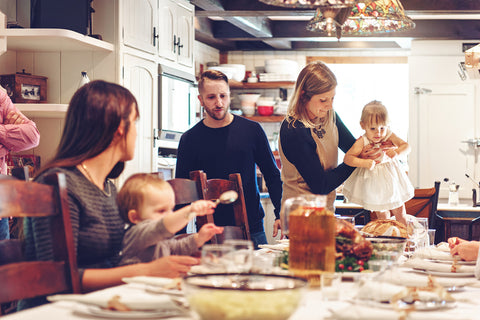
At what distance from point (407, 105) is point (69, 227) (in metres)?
7.28

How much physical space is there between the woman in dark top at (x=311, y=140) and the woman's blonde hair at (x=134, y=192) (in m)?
1.16

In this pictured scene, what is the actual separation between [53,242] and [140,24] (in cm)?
363

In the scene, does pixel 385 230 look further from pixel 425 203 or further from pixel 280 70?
pixel 280 70

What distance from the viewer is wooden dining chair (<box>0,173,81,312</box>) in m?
1.34

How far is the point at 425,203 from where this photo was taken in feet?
16.7

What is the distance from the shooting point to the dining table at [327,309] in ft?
3.71

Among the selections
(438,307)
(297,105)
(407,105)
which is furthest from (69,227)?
(407,105)

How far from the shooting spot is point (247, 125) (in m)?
3.40

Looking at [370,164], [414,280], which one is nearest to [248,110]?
[370,164]

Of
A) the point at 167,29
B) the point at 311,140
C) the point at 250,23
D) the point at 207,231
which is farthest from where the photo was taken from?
the point at 250,23

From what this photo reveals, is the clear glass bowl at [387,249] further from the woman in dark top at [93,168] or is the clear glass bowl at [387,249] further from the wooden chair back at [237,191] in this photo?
the wooden chair back at [237,191]

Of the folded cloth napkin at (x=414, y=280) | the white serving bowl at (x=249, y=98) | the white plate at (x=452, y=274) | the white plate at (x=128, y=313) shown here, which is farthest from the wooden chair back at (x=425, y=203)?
the white plate at (x=128, y=313)

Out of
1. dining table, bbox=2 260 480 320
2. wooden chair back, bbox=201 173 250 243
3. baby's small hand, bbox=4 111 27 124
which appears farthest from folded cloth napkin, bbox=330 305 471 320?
baby's small hand, bbox=4 111 27 124

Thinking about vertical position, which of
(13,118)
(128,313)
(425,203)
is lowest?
(425,203)
